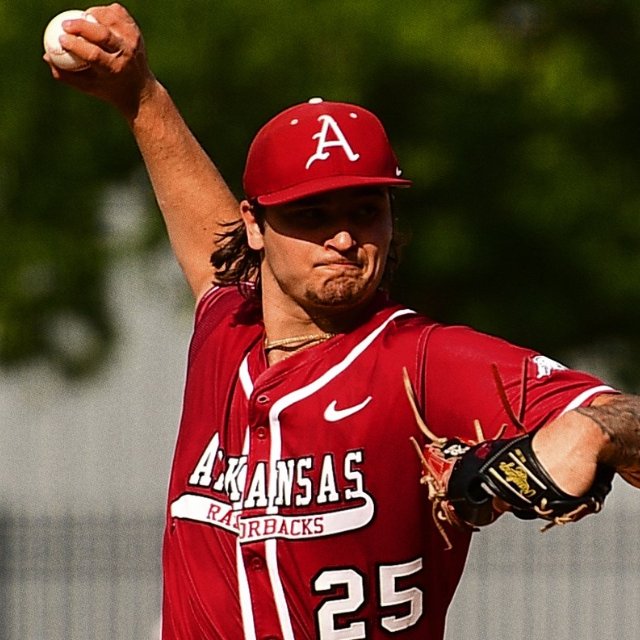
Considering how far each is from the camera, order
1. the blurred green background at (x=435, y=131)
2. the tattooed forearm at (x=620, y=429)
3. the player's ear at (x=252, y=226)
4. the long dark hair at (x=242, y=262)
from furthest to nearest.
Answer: the blurred green background at (x=435, y=131) < the long dark hair at (x=242, y=262) < the player's ear at (x=252, y=226) < the tattooed forearm at (x=620, y=429)

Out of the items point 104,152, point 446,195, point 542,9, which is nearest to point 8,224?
point 104,152

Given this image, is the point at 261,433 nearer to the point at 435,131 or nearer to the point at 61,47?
the point at 61,47

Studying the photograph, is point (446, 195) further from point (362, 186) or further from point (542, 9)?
point (362, 186)

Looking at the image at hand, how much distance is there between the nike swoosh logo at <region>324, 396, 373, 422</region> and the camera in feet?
15.4

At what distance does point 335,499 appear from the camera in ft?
15.3

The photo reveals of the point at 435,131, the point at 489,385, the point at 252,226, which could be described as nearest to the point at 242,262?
the point at 252,226

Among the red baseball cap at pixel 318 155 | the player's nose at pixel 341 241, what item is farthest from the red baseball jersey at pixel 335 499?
the red baseball cap at pixel 318 155

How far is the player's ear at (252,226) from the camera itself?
500cm

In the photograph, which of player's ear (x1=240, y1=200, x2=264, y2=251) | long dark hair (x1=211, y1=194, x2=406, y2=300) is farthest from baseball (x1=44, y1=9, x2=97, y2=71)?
player's ear (x1=240, y1=200, x2=264, y2=251)

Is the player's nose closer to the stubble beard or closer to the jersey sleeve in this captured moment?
the stubble beard

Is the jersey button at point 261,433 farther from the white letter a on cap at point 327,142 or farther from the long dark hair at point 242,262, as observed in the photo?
the white letter a on cap at point 327,142

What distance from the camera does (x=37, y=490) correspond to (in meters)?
17.2

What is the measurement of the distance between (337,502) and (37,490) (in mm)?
12834

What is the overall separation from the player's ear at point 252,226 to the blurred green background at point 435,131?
5.45 metres
